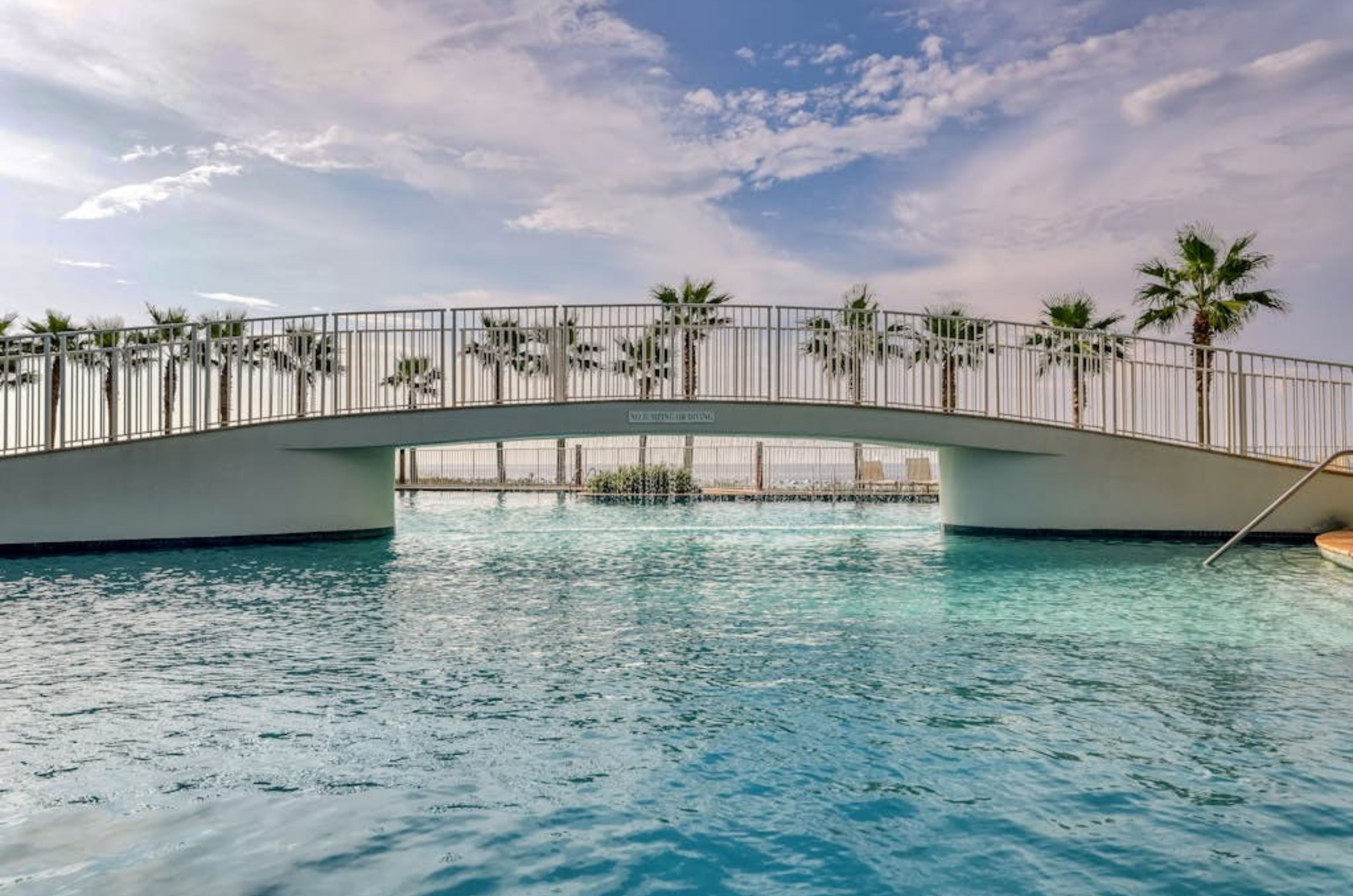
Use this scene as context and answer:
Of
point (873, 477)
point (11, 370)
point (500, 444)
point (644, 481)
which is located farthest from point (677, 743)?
point (873, 477)

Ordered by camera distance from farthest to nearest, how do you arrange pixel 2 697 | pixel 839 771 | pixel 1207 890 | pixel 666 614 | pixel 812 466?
pixel 812 466 < pixel 666 614 < pixel 2 697 < pixel 839 771 < pixel 1207 890

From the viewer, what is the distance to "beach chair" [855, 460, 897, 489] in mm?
36125

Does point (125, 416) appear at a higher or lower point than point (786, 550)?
higher

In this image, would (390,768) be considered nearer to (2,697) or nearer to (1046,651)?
(2,697)

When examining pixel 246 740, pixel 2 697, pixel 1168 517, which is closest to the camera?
pixel 246 740

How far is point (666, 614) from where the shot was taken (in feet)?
32.5

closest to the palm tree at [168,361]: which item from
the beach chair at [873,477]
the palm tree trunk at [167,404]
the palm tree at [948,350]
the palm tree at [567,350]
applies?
the palm tree trunk at [167,404]

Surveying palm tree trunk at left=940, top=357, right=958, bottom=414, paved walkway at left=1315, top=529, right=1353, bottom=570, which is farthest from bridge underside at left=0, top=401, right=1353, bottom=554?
paved walkway at left=1315, top=529, right=1353, bottom=570

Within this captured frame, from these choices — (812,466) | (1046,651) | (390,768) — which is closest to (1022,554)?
(1046,651)

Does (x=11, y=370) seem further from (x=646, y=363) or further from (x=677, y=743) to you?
(x=677, y=743)

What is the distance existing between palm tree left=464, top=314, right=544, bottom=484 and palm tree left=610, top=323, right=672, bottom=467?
5.80 ft

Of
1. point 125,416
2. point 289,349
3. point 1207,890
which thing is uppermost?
point 289,349

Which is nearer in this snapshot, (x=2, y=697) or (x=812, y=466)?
(x=2, y=697)

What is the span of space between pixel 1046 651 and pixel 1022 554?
9.19 meters
